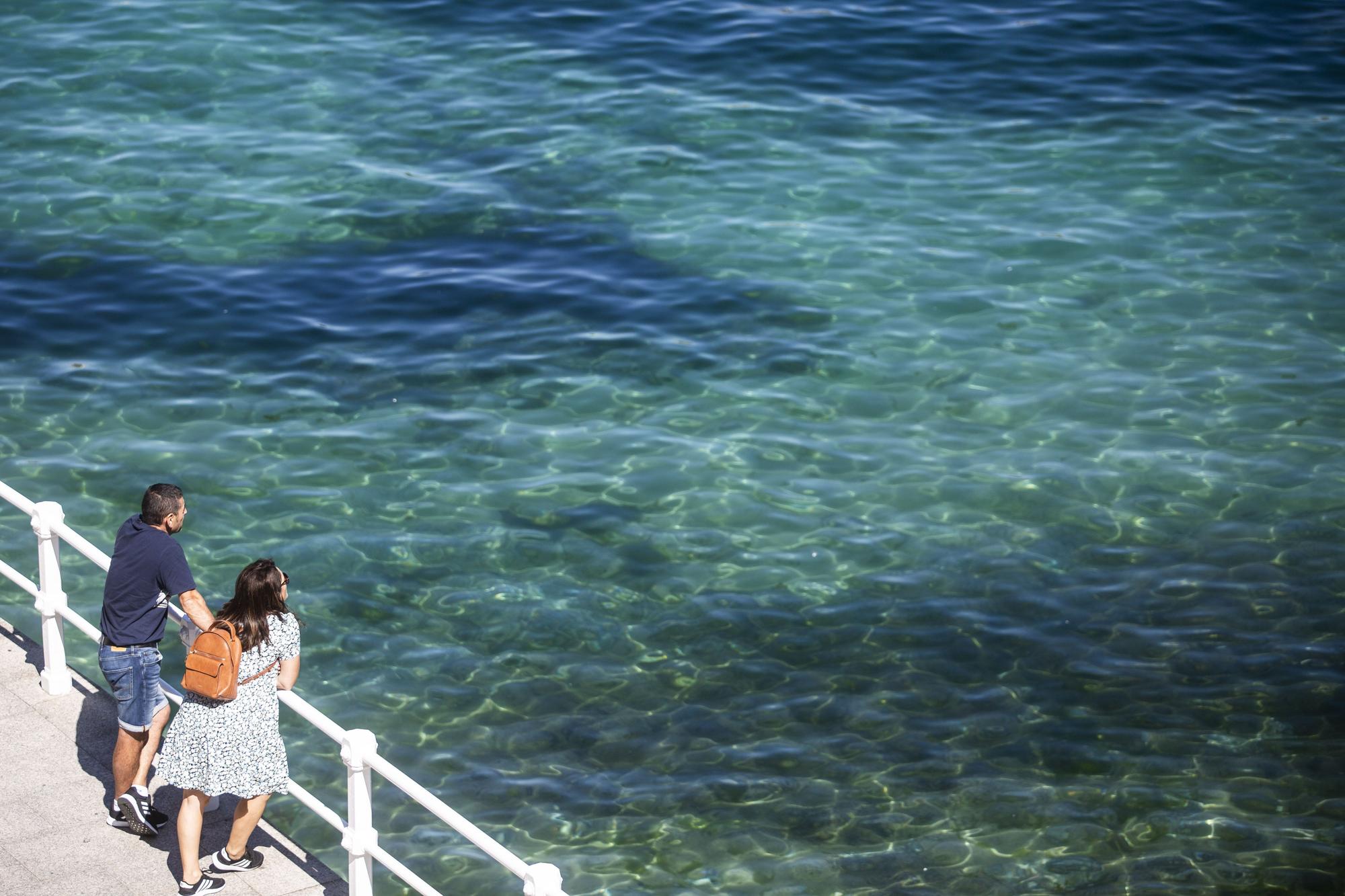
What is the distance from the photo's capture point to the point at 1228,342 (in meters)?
17.3

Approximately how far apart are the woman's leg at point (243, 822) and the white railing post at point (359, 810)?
522 mm

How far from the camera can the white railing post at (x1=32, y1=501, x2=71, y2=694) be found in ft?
30.9

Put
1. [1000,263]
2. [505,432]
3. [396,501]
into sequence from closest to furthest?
[396,501] → [505,432] → [1000,263]

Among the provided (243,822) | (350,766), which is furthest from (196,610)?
(350,766)

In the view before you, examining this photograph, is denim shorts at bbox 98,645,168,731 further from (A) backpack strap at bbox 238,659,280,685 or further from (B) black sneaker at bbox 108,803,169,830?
(A) backpack strap at bbox 238,659,280,685

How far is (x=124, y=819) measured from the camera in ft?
28.9

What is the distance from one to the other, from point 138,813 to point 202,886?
71 cm

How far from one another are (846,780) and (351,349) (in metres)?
8.34

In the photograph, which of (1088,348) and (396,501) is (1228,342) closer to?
(1088,348)

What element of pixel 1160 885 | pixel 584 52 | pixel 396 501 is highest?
pixel 584 52

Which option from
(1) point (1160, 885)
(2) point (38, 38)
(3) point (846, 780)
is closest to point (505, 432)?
(3) point (846, 780)

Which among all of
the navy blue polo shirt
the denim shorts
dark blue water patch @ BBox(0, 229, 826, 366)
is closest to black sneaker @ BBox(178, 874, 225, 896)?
the denim shorts

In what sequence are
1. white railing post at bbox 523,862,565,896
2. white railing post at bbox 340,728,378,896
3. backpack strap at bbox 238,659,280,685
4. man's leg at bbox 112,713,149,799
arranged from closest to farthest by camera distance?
white railing post at bbox 523,862,565,896
white railing post at bbox 340,728,378,896
backpack strap at bbox 238,659,280,685
man's leg at bbox 112,713,149,799

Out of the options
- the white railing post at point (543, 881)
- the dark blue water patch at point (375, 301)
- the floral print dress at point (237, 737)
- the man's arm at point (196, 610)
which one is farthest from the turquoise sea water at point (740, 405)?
the white railing post at point (543, 881)
